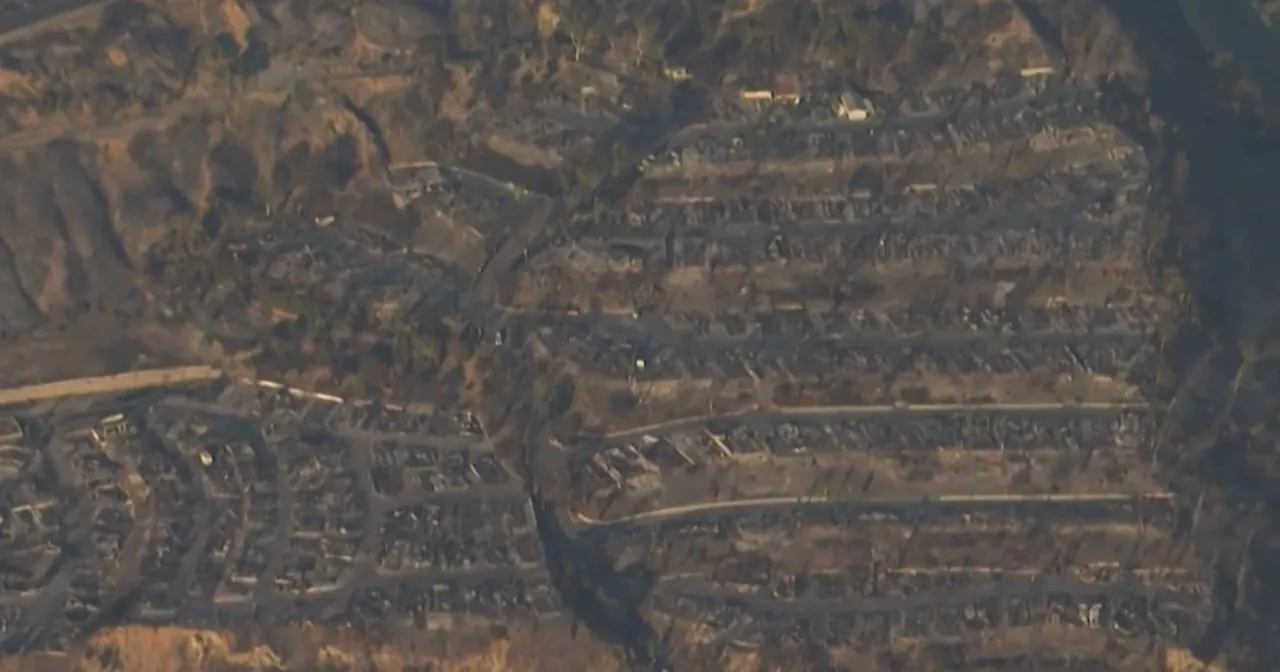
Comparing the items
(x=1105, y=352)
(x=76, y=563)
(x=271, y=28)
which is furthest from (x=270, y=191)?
(x=1105, y=352)

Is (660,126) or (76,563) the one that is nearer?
(76,563)

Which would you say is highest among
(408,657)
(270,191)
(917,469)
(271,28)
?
(271,28)

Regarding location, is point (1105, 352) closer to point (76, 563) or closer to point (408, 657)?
point (408, 657)

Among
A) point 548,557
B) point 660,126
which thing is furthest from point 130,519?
point 660,126

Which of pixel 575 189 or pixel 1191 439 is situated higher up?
pixel 575 189

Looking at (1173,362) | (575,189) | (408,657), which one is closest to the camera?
(408,657)

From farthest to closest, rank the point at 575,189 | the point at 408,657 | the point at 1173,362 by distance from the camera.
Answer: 1. the point at 575,189
2. the point at 1173,362
3. the point at 408,657
